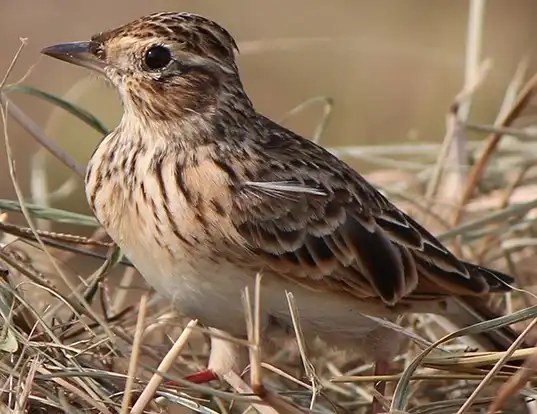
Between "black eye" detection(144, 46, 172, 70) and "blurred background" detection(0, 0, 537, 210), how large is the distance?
319 centimetres

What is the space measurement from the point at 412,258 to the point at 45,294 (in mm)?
1293

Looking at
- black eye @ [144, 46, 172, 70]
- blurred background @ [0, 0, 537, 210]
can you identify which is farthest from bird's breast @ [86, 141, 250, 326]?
blurred background @ [0, 0, 537, 210]

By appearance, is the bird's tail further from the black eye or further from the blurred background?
the blurred background

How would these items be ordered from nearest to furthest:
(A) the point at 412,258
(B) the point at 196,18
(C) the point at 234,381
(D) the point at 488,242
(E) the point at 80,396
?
(E) the point at 80,396, (C) the point at 234,381, (B) the point at 196,18, (A) the point at 412,258, (D) the point at 488,242

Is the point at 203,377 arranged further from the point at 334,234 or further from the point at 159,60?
the point at 159,60

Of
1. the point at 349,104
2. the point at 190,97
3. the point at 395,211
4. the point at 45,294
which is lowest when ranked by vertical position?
the point at 349,104

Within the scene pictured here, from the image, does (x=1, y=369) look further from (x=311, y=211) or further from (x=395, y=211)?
(x=395, y=211)

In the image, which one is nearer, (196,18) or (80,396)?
(80,396)

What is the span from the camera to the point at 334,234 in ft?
13.6

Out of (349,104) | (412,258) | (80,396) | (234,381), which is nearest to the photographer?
(80,396)

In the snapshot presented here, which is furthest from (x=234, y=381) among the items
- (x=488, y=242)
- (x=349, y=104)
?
(x=349, y=104)

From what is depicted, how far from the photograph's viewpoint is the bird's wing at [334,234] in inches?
155

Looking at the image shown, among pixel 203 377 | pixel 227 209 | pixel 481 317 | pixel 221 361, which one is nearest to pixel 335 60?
pixel 481 317

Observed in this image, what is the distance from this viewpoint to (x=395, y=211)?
A: 4.46 metres
